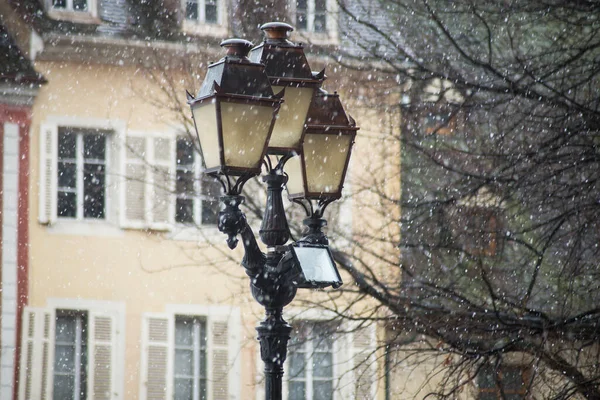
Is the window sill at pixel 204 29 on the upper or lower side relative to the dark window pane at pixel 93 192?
upper

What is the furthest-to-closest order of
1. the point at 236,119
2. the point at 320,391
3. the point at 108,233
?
the point at 320,391 < the point at 108,233 < the point at 236,119

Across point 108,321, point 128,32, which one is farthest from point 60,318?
point 128,32

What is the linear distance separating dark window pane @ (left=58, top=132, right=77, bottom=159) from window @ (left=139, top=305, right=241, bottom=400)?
96.4 inches

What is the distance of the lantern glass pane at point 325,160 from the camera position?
5.20 m

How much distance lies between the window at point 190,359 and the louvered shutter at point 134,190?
1494mm

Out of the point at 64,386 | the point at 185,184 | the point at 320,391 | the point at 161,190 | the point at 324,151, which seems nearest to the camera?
the point at 324,151

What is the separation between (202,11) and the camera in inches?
621

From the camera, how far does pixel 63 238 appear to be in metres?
15.3

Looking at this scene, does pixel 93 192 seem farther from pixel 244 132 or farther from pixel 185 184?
pixel 244 132

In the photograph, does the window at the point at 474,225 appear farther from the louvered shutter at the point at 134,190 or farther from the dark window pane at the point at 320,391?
the louvered shutter at the point at 134,190

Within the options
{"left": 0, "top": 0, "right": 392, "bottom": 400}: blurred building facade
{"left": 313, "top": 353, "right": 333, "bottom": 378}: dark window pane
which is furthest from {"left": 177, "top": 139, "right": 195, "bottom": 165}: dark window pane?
{"left": 313, "top": 353, "right": 333, "bottom": 378}: dark window pane

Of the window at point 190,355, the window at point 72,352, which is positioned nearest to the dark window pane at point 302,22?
the window at point 190,355

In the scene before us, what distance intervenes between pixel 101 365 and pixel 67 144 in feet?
10.0

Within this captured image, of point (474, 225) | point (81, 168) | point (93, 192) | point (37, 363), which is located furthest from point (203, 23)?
point (474, 225)
